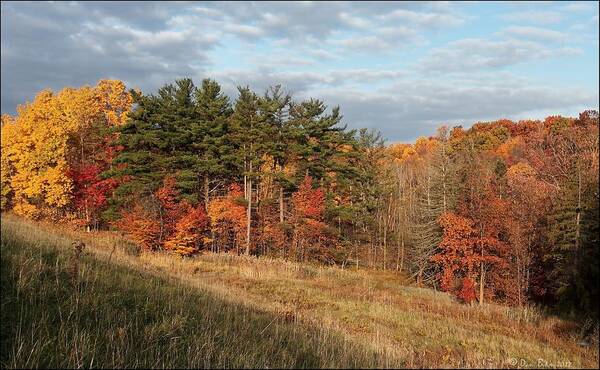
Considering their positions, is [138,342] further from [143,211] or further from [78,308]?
[143,211]

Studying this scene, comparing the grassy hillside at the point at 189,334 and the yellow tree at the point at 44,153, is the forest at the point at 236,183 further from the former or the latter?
the grassy hillside at the point at 189,334

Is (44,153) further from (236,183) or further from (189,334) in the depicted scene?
(189,334)

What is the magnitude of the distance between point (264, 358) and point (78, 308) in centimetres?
486

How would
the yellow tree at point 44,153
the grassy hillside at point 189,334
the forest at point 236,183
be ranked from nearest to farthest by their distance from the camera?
1. the grassy hillside at point 189,334
2. the forest at point 236,183
3. the yellow tree at point 44,153

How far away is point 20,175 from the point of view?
119 ft

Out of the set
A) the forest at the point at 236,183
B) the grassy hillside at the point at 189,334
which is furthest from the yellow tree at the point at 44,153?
the grassy hillside at the point at 189,334

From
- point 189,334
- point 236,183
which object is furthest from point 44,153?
point 189,334

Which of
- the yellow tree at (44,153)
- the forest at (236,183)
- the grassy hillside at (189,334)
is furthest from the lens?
the yellow tree at (44,153)

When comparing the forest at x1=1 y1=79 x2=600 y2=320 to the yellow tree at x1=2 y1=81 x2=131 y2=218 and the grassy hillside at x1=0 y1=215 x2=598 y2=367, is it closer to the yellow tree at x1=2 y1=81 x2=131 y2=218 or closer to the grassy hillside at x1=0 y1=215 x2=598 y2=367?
the yellow tree at x1=2 y1=81 x2=131 y2=218

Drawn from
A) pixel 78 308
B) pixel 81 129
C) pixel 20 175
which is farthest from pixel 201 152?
pixel 78 308

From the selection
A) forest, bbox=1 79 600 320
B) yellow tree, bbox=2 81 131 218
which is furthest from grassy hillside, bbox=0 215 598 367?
yellow tree, bbox=2 81 131 218

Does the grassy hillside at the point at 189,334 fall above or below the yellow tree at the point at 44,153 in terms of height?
below

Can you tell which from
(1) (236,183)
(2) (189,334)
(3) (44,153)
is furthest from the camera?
(1) (236,183)

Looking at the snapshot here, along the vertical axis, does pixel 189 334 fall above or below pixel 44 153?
below
